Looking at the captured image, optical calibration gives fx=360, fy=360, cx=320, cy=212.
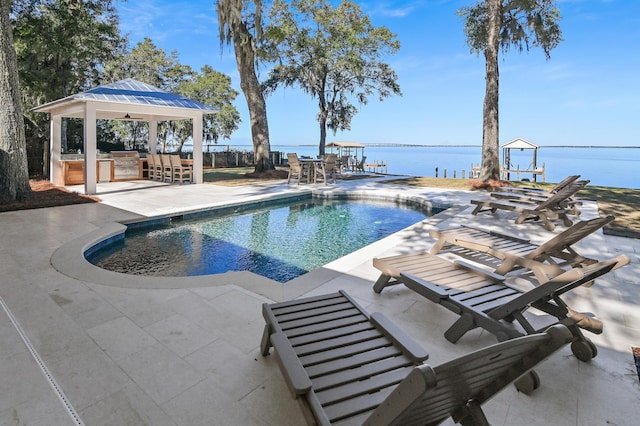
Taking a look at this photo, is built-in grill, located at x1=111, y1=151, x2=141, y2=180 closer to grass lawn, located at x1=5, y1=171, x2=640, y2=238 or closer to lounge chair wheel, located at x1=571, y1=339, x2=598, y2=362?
grass lawn, located at x1=5, y1=171, x2=640, y2=238

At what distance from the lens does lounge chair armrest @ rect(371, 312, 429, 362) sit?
185 cm

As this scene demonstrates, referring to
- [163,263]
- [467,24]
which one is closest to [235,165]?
[467,24]

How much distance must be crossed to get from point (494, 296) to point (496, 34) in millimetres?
13010

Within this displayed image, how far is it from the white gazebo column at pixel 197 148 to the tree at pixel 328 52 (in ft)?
21.1

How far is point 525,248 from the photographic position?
415 centimetres

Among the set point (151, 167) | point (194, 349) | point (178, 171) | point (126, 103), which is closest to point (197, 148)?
point (178, 171)

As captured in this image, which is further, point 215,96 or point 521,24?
point 215,96

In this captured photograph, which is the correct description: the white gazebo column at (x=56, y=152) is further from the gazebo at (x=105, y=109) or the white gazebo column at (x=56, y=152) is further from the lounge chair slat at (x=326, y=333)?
the lounge chair slat at (x=326, y=333)

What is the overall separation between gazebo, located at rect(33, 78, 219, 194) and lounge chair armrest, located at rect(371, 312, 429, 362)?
382 inches

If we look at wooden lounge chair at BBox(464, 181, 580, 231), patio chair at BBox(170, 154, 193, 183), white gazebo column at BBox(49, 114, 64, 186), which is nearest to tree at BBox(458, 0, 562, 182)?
wooden lounge chair at BBox(464, 181, 580, 231)

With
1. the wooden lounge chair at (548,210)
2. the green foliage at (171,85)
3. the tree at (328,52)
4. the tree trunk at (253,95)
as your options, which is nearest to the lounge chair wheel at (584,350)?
the wooden lounge chair at (548,210)

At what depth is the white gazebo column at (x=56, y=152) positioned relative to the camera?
11039mm

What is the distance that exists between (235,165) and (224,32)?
8.25 m

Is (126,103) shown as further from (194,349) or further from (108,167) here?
(194,349)
